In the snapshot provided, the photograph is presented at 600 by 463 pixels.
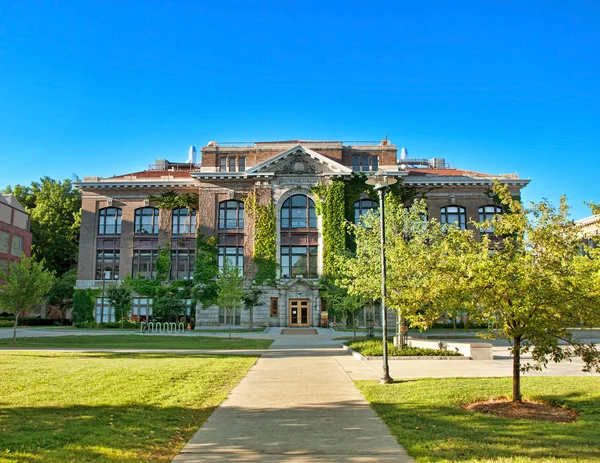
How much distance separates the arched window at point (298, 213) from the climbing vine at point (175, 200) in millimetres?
→ 9346

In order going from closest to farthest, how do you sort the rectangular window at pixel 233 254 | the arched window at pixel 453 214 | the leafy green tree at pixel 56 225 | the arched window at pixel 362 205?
the rectangular window at pixel 233 254 → the arched window at pixel 362 205 → the arched window at pixel 453 214 → the leafy green tree at pixel 56 225

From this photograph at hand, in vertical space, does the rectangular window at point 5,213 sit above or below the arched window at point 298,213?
above

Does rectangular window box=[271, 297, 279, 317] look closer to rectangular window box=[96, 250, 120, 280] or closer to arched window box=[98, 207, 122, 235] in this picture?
rectangular window box=[96, 250, 120, 280]

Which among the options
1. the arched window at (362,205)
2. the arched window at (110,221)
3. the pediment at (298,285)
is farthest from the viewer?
the arched window at (110,221)

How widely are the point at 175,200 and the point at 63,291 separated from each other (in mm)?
18864

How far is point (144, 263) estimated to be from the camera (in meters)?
51.3

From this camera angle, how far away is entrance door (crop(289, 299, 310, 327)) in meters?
47.4

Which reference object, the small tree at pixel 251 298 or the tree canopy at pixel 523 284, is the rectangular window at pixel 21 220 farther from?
the tree canopy at pixel 523 284

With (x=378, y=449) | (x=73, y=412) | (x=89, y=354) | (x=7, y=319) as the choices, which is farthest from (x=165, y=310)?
(x=378, y=449)

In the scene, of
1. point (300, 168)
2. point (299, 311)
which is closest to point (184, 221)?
point (300, 168)

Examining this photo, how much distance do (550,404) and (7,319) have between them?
55275mm

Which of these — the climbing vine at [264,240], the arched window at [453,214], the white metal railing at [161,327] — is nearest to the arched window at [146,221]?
the white metal railing at [161,327]

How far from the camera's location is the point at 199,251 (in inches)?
1932

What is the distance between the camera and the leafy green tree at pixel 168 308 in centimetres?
4791
